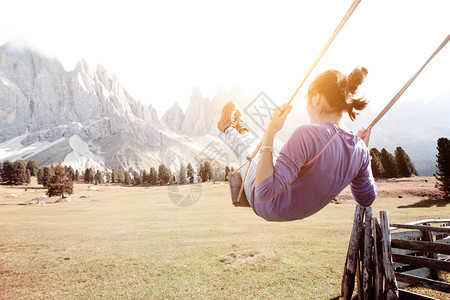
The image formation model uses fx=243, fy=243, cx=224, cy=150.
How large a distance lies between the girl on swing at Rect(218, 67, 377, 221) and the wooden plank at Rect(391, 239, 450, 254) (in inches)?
153

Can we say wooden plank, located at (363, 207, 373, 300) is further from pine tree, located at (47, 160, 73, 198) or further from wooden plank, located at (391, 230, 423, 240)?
pine tree, located at (47, 160, 73, 198)

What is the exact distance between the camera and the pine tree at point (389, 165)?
194 ft

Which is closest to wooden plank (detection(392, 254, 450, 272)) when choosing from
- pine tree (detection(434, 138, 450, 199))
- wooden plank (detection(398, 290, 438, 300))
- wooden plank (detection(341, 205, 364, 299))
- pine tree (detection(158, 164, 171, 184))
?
wooden plank (detection(398, 290, 438, 300))

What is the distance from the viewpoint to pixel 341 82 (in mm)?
2295

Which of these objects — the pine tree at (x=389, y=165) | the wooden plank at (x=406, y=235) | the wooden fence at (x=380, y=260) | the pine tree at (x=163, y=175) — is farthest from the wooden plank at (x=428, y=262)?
the pine tree at (x=163, y=175)

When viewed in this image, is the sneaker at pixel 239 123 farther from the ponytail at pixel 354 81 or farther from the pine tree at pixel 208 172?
the pine tree at pixel 208 172

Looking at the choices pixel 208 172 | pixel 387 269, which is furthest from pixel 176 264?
pixel 208 172

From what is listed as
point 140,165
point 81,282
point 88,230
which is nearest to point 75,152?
point 140,165

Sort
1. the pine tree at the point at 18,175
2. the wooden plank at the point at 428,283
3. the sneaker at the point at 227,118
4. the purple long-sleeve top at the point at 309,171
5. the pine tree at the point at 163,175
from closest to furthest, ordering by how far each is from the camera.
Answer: the purple long-sleeve top at the point at 309,171
the sneaker at the point at 227,118
the wooden plank at the point at 428,283
the pine tree at the point at 18,175
the pine tree at the point at 163,175

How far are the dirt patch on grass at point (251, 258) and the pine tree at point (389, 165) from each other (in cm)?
5987

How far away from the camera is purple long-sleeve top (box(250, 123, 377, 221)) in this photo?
6.50 feet

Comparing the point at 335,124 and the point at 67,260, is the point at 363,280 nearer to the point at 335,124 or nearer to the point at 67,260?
the point at 335,124

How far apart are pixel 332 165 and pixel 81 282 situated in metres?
11.6

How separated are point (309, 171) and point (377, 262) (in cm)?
469
